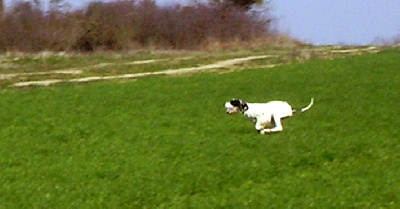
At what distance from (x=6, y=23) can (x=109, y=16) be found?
4.32m

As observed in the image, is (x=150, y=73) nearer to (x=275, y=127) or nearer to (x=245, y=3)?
(x=275, y=127)

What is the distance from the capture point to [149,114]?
1608 cm

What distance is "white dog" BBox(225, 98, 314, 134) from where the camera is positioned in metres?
12.5

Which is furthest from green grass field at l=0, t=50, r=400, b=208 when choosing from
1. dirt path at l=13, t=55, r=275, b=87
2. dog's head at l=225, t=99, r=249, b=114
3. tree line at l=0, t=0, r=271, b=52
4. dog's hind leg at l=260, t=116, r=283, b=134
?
tree line at l=0, t=0, r=271, b=52

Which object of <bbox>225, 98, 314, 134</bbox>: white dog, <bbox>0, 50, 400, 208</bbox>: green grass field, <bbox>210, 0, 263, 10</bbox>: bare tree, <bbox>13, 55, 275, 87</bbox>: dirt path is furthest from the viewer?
<bbox>210, 0, 263, 10</bbox>: bare tree

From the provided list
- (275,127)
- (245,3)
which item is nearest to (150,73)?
(275,127)

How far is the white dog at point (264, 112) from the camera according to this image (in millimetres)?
12492

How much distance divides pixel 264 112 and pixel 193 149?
1110 mm

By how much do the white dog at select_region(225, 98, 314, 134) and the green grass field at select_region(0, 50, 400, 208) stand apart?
0.16 metres

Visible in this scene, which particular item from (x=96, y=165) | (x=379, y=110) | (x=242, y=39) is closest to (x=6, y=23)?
(x=242, y=39)

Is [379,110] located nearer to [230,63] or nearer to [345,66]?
[345,66]

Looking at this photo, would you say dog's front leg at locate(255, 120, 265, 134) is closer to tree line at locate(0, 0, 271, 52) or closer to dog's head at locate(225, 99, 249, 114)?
dog's head at locate(225, 99, 249, 114)

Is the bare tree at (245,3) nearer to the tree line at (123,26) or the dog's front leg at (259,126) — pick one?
the tree line at (123,26)

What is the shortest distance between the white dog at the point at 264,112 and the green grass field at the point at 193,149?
0.52 ft
